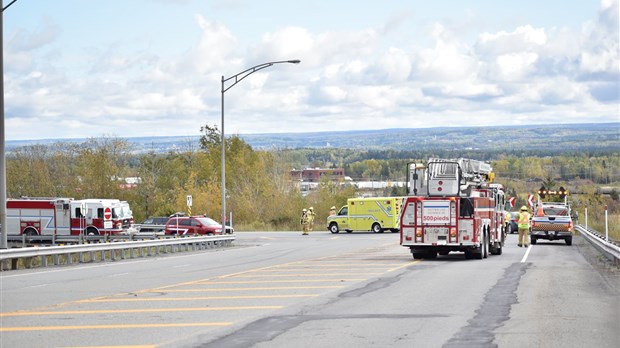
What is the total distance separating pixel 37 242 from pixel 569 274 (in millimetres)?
37397

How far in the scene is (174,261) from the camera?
33.5 metres

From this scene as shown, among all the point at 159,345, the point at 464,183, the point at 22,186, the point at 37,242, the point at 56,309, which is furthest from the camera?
the point at 22,186

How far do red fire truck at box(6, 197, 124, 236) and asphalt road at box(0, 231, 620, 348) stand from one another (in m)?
32.3

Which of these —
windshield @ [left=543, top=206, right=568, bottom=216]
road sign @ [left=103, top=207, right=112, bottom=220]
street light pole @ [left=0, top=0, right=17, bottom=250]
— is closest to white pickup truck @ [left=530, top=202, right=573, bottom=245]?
windshield @ [left=543, top=206, right=568, bottom=216]

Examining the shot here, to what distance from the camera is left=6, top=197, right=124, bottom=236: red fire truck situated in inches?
2352

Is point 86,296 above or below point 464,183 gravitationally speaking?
below

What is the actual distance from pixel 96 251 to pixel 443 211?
13793mm

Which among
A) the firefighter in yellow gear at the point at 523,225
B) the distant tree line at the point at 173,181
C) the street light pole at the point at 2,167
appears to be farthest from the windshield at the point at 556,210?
the distant tree line at the point at 173,181

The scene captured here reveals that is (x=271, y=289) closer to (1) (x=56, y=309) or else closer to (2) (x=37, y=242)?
(1) (x=56, y=309)

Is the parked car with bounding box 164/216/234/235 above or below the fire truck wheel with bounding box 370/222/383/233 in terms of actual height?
above

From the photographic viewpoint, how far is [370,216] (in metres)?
70.8

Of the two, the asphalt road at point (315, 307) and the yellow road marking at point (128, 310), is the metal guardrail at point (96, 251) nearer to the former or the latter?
the asphalt road at point (315, 307)

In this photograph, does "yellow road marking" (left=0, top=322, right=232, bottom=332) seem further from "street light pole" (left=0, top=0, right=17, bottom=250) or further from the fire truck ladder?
the fire truck ladder

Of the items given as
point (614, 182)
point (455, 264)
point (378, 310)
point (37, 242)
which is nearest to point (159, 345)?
point (378, 310)
